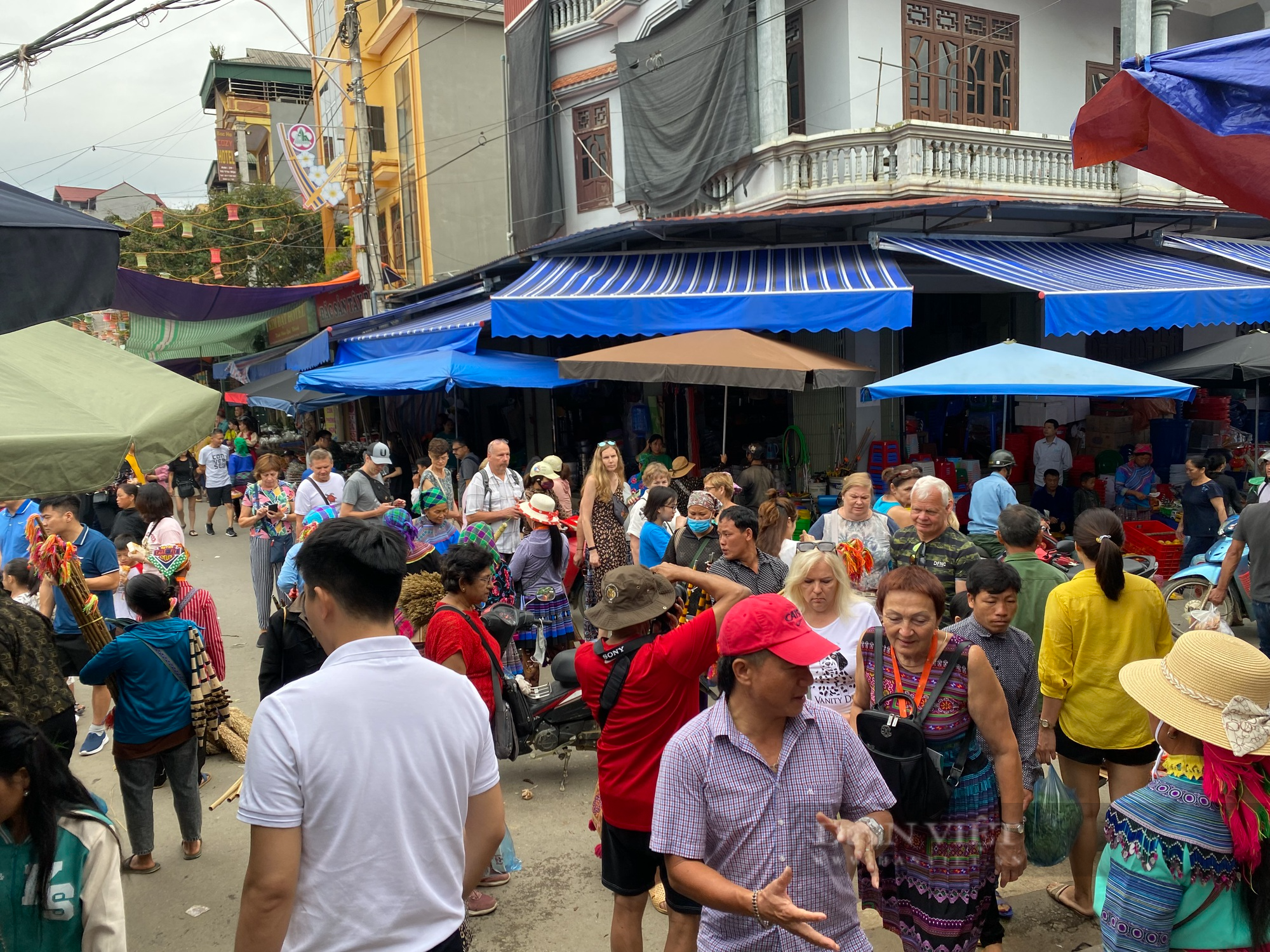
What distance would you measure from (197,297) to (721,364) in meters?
14.9

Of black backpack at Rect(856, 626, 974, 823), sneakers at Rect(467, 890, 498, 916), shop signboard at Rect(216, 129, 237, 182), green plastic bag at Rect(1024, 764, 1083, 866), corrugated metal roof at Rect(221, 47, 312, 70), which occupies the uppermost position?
corrugated metal roof at Rect(221, 47, 312, 70)

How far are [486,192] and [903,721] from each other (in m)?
20.2

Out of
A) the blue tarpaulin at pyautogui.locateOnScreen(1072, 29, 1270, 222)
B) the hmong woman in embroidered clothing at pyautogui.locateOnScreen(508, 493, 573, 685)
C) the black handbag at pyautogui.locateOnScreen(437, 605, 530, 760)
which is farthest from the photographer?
the hmong woman in embroidered clothing at pyautogui.locateOnScreen(508, 493, 573, 685)

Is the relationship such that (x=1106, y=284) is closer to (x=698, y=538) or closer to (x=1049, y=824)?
(x=698, y=538)

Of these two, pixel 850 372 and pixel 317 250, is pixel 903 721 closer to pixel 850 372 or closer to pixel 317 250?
pixel 850 372

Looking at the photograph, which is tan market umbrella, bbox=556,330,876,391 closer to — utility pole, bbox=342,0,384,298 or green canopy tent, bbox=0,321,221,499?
green canopy tent, bbox=0,321,221,499

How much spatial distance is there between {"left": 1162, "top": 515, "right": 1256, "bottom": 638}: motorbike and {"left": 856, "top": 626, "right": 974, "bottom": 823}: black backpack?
5527 mm

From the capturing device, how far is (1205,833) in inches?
85.4

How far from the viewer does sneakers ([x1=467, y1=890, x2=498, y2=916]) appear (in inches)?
171

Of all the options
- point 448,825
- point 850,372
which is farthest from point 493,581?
point 448,825

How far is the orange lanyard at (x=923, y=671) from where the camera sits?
3.22 metres

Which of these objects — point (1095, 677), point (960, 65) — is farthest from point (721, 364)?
point (960, 65)

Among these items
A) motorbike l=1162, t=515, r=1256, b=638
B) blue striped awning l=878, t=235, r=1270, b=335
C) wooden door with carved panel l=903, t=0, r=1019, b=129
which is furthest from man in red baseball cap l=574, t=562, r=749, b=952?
wooden door with carved panel l=903, t=0, r=1019, b=129

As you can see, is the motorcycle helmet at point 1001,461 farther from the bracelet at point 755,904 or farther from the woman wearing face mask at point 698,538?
the bracelet at point 755,904
